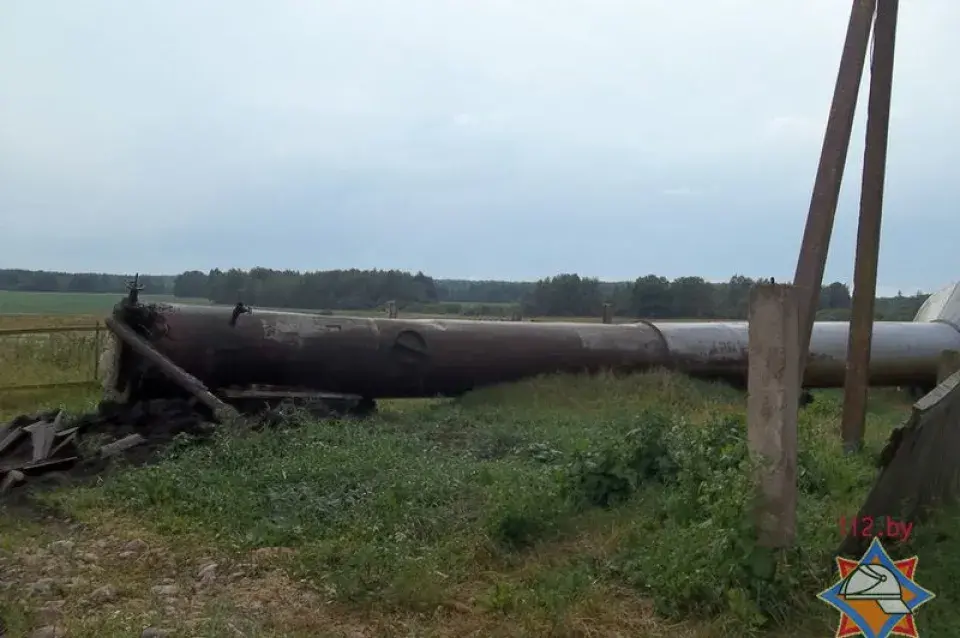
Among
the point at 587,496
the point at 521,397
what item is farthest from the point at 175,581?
the point at 521,397

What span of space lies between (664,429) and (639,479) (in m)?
0.79

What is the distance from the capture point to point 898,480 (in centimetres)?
403

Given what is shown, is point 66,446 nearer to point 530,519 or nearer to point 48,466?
point 48,466

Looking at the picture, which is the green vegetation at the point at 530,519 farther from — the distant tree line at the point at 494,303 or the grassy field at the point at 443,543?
the distant tree line at the point at 494,303

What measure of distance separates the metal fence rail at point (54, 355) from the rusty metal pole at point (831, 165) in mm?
10266

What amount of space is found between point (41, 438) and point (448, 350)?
15.3ft

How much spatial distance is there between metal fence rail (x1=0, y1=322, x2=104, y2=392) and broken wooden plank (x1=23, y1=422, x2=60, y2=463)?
14.5 feet

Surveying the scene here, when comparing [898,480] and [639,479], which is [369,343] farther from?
[898,480]

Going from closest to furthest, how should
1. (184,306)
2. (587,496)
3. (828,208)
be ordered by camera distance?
(828,208), (587,496), (184,306)

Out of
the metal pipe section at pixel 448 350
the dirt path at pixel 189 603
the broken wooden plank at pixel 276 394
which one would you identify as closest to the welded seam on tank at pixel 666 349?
the metal pipe section at pixel 448 350

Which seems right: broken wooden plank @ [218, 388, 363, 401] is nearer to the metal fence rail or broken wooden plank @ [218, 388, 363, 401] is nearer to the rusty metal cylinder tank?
the metal fence rail

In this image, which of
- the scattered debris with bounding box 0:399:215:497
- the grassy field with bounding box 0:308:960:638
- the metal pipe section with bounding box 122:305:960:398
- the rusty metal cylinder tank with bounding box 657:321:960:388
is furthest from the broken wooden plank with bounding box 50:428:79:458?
the rusty metal cylinder tank with bounding box 657:321:960:388

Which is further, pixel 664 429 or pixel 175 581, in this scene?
pixel 664 429

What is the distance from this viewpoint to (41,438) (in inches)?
296
